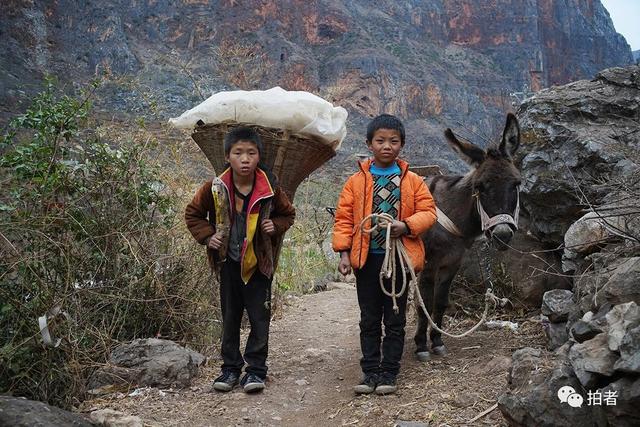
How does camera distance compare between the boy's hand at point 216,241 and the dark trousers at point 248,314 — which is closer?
the boy's hand at point 216,241

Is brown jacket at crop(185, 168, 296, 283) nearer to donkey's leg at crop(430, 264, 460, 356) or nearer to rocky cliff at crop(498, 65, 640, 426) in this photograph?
donkey's leg at crop(430, 264, 460, 356)

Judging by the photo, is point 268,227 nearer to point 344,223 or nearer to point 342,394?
point 344,223

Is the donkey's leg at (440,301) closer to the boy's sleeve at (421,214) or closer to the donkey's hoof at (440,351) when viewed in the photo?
the donkey's hoof at (440,351)

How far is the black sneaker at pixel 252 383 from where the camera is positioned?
13.6 feet

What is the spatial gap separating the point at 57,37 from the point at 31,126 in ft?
107

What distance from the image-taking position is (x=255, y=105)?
458 centimetres

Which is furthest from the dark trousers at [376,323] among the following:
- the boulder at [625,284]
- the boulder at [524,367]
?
the boulder at [625,284]

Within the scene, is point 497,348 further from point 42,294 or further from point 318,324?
point 42,294

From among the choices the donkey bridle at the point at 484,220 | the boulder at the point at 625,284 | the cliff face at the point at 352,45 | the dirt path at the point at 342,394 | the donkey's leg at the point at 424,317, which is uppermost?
the cliff face at the point at 352,45

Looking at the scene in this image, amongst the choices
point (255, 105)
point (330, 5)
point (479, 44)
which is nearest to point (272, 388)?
point (255, 105)

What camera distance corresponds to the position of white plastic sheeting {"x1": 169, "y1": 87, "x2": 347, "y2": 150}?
15.0ft

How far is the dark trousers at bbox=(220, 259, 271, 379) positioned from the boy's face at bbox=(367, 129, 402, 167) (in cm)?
115

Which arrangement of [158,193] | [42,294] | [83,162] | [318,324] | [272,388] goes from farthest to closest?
[318,324] < [158,193] < [83,162] < [272,388] < [42,294]

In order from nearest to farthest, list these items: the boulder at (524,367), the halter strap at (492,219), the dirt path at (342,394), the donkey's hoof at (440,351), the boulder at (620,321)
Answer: the boulder at (620,321) → the boulder at (524,367) → the dirt path at (342,394) → the halter strap at (492,219) → the donkey's hoof at (440,351)
